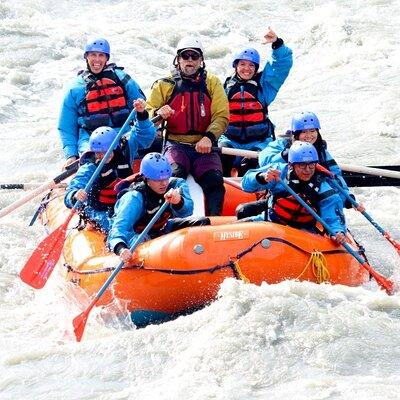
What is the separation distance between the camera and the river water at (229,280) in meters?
6.00

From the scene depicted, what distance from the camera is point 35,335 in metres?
7.16

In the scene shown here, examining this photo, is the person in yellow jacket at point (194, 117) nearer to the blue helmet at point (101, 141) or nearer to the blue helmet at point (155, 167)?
the blue helmet at point (101, 141)

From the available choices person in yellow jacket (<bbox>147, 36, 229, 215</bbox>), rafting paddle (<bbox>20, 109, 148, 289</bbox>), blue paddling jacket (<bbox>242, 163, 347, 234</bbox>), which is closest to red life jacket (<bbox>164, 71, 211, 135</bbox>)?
person in yellow jacket (<bbox>147, 36, 229, 215</bbox>)

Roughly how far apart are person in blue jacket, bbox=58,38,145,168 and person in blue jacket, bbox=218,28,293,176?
942 mm

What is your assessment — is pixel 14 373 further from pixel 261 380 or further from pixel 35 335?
pixel 261 380

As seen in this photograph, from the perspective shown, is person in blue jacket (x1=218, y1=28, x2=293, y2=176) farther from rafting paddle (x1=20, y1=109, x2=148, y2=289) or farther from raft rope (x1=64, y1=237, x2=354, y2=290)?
raft rope (x1=64, y1=237, x2=354, y2=290)

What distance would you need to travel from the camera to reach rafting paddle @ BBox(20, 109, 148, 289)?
7.61 metres

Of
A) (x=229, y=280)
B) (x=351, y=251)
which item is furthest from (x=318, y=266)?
(x=229, y=280)

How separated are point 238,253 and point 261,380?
121 cm

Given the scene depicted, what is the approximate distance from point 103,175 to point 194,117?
1.09m

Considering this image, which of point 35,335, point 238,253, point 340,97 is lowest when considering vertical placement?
point 340,97

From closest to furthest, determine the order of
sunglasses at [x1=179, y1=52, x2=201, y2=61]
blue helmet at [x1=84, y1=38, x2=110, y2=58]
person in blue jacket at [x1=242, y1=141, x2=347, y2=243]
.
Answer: person in blue jacket at [x1=242, y1=141, x2=347, y2=243], sunglasses at [x1=179, y1=52, x2=201, y2=61], blue helmet at [x1=84, y1=38, x2=110, y2=58]

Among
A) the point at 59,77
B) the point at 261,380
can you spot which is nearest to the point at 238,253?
the point at 261,380

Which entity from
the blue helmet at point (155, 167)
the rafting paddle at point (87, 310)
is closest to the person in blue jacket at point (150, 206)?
the blue helmet at point (155, 167)
